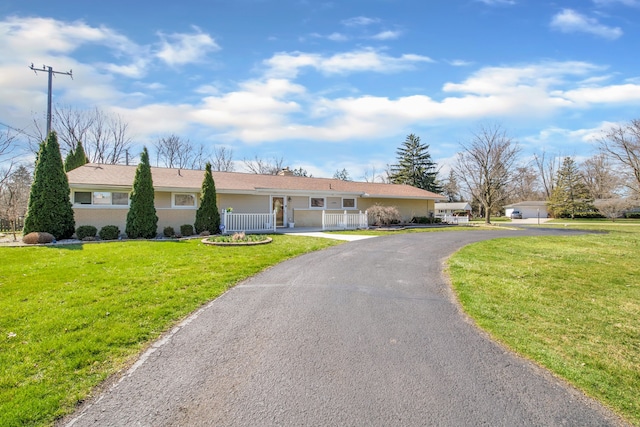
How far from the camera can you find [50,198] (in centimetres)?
1232

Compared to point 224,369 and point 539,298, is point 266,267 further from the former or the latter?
point 539,298

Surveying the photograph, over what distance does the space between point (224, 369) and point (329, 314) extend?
189 cm

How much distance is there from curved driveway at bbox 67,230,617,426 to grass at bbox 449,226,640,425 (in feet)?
1.03

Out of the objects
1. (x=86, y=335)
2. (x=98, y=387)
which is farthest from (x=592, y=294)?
(x=86, y=335)

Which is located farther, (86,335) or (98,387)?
(86,335)

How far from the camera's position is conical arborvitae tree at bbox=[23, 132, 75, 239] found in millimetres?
12070

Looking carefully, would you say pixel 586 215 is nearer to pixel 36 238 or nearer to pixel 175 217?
pixel 175 217

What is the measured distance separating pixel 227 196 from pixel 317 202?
5.72 metres

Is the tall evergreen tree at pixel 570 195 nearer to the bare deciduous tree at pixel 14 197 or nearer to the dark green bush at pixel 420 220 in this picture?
the dark green bush at pixel 420 220

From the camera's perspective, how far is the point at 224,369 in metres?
3.08

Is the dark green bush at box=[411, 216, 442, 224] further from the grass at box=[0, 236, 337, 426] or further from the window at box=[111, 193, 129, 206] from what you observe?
the window at box=[111, 193, 129, 206]

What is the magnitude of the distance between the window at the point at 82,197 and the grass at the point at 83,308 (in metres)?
4.81

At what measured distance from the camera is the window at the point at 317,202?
2020 centimetres

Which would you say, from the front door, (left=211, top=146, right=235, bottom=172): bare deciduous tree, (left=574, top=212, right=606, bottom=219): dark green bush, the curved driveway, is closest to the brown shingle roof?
the front door
